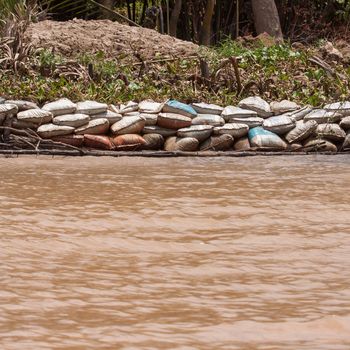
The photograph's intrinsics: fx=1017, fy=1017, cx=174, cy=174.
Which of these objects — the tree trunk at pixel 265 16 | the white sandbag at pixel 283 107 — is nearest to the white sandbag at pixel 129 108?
the white sandbag at pixel 283 107

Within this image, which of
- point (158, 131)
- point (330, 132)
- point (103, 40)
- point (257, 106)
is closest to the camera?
point (158, 131)

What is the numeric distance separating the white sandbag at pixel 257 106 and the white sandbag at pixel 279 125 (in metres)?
0.20

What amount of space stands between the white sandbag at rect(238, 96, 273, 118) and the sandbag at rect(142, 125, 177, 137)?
826 millimetres

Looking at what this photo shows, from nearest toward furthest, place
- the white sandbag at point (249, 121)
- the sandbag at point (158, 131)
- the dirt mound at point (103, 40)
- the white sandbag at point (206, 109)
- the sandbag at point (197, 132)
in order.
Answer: the sandbag at point (197, 132), the sandbag at point (158, 131), the white sandbag at point (249, 121), the white sandbag at point (206, 109), the dirt mound at point (103, 40)

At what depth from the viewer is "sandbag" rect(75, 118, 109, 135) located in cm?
977

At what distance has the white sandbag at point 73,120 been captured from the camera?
383 inches

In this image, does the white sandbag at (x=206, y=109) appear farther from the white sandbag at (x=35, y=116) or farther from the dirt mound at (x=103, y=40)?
the dirt mound at (x=103, y=40)

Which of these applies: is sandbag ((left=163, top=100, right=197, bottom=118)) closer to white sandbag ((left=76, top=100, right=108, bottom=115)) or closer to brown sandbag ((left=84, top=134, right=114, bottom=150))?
white sandbag ((left=76, top=100, right=108, bottom=115))

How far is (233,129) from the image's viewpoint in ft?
32.8

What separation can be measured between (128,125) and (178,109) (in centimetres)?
54

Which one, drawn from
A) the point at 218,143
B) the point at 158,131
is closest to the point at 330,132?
the point at 218,143

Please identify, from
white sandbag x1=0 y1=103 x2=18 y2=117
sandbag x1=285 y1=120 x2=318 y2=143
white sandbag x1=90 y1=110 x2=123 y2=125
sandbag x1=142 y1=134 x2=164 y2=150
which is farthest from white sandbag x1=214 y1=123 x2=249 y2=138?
white sandbag x1=0 y1=103 x2=18 y2=117

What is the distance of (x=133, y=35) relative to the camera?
1316cm

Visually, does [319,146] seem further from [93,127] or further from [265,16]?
[265,16]
